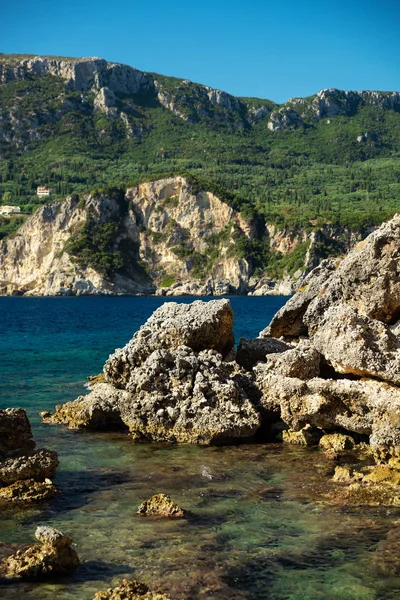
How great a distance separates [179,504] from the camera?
11.6 meters

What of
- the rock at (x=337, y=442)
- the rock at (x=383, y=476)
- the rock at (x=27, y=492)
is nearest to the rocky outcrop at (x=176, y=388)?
the rock at (x=337, y=442)

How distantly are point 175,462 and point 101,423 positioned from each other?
4602 mm

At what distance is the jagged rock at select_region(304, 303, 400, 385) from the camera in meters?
15.8

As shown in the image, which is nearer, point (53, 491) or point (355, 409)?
point (53, 491)

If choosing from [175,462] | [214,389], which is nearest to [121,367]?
[214,389]

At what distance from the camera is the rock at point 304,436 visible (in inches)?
632

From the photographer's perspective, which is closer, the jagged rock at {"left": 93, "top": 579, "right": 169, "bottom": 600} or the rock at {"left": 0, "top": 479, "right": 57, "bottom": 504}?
the jagged rock at {"left": 93, "top": 579, "right": 169, "bottom": 600}

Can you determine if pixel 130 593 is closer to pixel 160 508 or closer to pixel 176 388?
pixel 160 508

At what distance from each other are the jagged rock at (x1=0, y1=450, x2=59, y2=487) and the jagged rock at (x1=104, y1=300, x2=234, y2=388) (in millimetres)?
6054

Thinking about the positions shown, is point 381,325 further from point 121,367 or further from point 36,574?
point 36,574

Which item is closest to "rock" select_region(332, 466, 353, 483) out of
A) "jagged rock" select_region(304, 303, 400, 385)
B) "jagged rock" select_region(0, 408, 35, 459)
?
"jagged rock" select_region(304, 303, 400, 385)

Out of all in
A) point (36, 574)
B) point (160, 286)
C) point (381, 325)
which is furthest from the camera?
point (160, 286)

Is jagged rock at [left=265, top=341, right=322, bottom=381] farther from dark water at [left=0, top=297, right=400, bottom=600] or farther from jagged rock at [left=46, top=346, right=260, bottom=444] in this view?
dark water at [left=0, top=297, right=400, bottom=600]

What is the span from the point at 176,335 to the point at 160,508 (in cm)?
845
